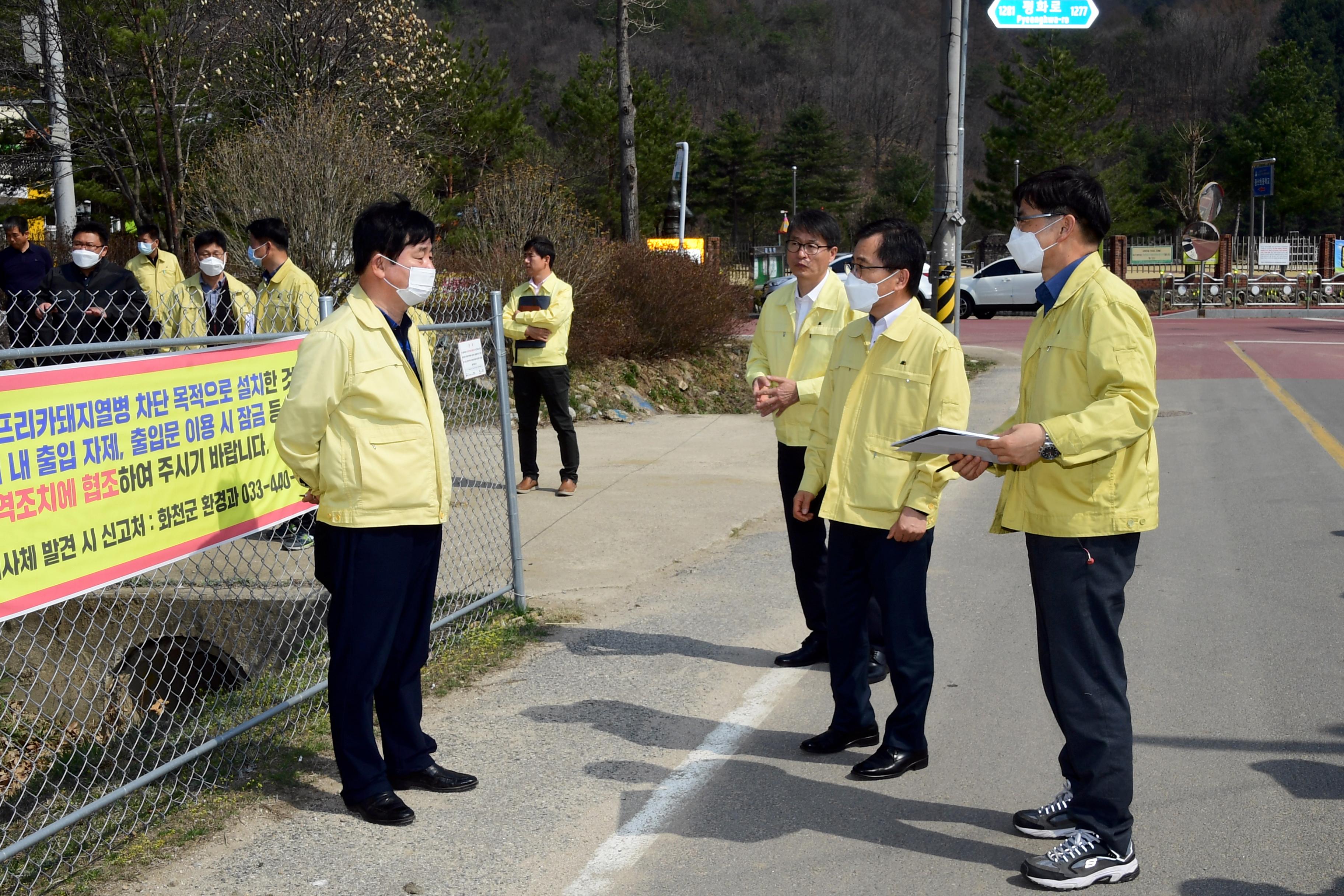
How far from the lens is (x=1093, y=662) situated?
3.42 metres

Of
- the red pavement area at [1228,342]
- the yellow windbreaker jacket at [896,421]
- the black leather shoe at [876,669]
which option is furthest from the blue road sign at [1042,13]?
the yellow windbreaker jacket at [896,421]

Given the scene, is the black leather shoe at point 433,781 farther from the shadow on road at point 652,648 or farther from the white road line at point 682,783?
the shadow on road at point 652,648

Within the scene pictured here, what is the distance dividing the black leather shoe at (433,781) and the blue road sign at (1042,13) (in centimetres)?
1228

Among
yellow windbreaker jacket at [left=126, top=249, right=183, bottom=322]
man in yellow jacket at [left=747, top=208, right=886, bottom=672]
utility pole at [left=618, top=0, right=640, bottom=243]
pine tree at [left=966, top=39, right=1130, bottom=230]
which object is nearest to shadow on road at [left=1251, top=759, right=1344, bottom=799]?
man in yellow jacket at [left=747, top=208, right=886, bottom=672]

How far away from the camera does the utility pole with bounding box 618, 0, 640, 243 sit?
2492 centimetres

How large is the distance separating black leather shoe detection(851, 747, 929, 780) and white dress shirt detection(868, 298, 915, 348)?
4.67 feet

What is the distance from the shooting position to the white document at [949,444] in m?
3.37

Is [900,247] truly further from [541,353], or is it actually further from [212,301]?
[212,301]

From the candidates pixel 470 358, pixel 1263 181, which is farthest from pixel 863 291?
pixel 1263 181

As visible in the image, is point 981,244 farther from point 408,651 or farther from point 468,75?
point 408,651

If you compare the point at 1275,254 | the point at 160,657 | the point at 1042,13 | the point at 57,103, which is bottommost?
the point at 160,657

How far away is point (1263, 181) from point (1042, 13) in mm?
45680

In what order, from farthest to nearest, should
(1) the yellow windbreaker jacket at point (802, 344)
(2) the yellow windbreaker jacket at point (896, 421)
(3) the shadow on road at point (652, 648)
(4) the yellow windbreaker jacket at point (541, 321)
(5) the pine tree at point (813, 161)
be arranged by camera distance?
(5) the pine tree at point (813, 161) → (4) the yellow windbreaker jacket at point (541, 321) → (3) the shadow on road at point (652, 648) → (1) the yellow windbreaker jacket at point (802, 344) → (2) the yellow windbreaker jacket at point (896, 421)

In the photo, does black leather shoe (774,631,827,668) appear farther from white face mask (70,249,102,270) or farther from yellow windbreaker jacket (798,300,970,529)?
white face mask (70,249,102,270)
